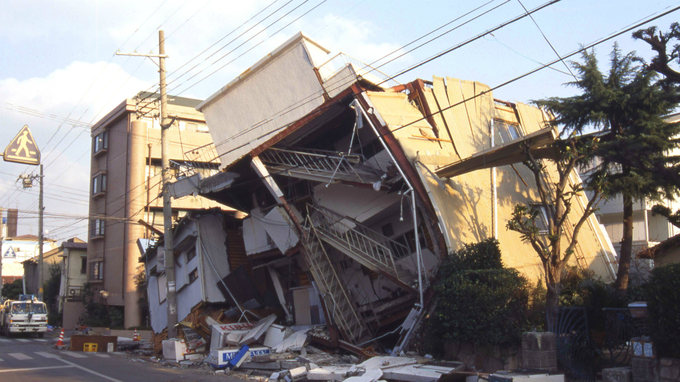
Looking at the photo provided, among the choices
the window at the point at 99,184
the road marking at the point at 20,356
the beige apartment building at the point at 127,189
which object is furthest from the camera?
the window at the point at 99,184

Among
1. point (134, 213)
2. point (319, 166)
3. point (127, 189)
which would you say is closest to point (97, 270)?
point (134, 213)

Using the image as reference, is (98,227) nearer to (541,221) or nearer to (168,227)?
(168,227)

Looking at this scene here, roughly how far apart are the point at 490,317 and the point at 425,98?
8.05 metres

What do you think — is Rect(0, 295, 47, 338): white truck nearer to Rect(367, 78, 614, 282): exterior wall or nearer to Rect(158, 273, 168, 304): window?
Rect(158, 273, 168, 304): window

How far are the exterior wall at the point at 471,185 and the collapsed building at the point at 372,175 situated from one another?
1.9 inches

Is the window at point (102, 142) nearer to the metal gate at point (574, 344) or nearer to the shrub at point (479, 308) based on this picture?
the shrub at point (479, 308)

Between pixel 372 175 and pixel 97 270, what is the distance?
105ft

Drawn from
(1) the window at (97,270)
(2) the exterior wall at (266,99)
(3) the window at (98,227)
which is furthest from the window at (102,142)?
(2) the exterior wall at (266,99)

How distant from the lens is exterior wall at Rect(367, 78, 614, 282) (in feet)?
52.4

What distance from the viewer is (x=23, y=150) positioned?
1438 cm

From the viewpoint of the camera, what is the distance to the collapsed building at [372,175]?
15.9 meters

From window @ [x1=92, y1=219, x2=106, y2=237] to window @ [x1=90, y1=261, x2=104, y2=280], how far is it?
2.25 m

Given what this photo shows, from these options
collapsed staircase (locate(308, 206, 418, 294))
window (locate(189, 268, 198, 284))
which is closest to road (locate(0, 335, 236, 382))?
window (locate(189, 268, 198, 284))

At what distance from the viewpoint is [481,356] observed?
1276 centimetres
